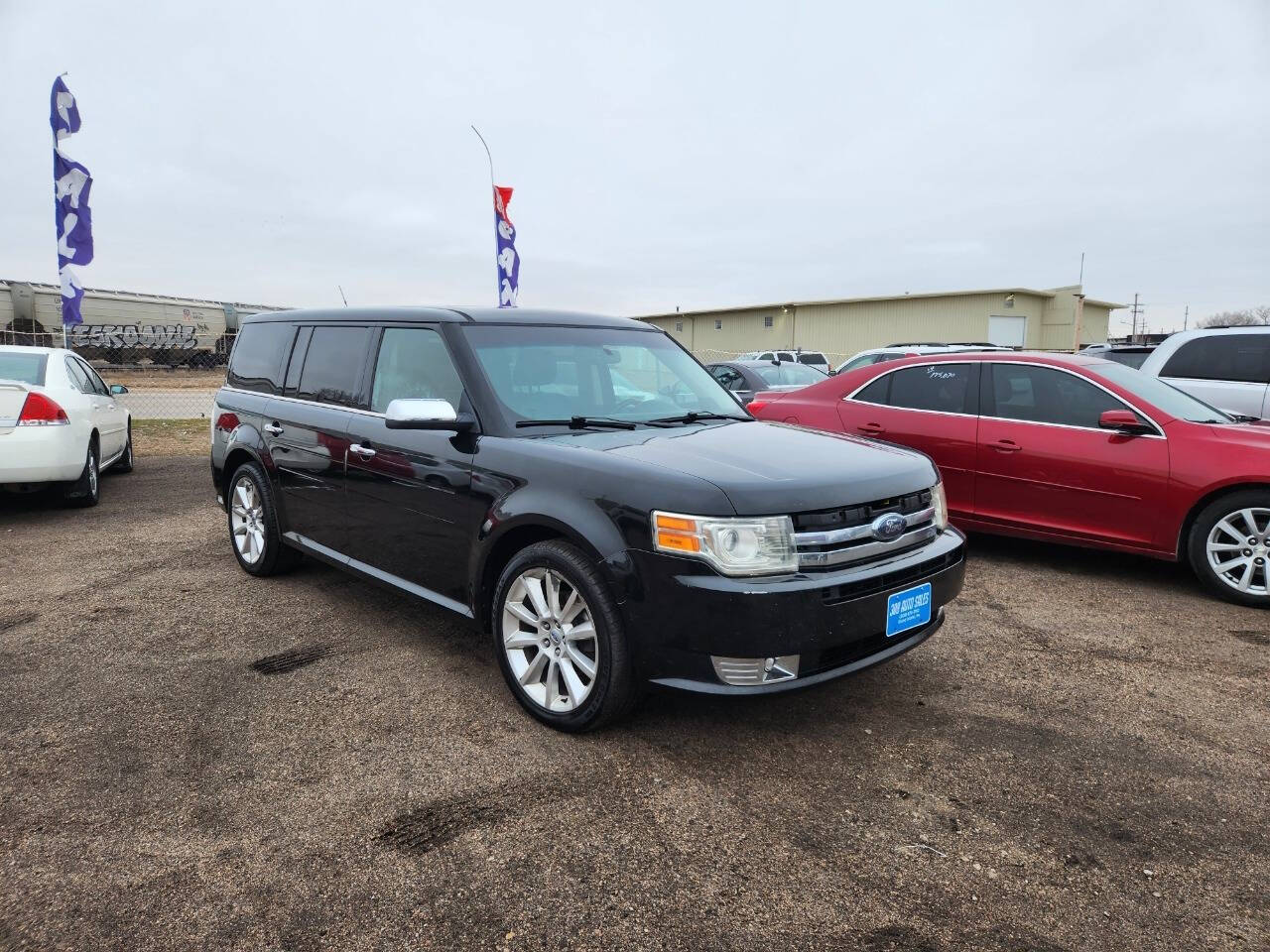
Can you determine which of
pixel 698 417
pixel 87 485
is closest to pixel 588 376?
pixel 698 417

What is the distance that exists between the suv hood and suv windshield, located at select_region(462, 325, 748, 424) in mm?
278

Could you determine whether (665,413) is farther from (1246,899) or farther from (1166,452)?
(1166,452)

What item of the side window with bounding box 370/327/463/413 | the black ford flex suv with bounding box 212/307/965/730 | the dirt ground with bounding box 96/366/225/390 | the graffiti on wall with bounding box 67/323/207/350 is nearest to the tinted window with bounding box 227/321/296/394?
the black ford flex suv with bounding box 212/307/965/730

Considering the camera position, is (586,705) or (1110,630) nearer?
(586,705)

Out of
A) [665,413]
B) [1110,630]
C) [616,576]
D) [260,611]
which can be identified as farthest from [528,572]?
[1110,630]

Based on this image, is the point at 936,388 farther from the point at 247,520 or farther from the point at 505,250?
the point at 505,250

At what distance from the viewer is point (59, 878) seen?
239 centimetres

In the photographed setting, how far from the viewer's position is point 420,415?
346 centimetres

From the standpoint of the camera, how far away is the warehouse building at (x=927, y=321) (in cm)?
3591

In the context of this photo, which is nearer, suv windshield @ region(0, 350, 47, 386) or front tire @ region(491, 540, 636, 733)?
front tire @ region(491, 540, 636, 733)

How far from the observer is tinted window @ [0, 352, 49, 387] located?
736 centimetres

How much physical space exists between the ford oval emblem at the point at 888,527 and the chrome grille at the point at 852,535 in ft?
0.04

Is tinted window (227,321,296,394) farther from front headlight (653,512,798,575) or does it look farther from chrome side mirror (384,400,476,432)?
front headlight (653,512,798,575)

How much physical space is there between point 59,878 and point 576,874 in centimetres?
150
